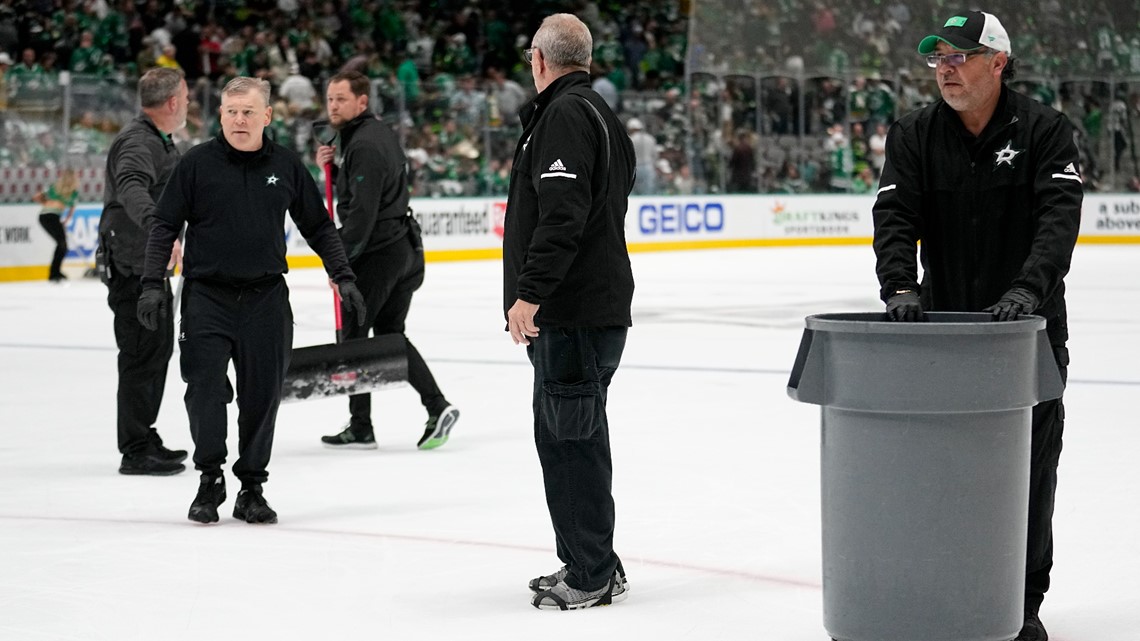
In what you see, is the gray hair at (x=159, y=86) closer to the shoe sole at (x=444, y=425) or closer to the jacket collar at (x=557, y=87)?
the shoe sole at (x=444, y=425)

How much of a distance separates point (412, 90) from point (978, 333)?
1781 cm

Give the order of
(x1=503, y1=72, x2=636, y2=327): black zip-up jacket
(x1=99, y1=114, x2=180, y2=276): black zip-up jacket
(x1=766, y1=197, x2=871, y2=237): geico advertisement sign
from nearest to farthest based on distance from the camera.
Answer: (x1=503, y1=72, x2=636, y2=327): black zip-up jacket → (x1=99, y1=114, x2=180, y2=276): black zip-up jacket → (x1=766, y1=197, x2=871, y2=237): geico advertisement sign

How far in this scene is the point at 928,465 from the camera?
3.39 m

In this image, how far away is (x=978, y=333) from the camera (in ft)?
11.0

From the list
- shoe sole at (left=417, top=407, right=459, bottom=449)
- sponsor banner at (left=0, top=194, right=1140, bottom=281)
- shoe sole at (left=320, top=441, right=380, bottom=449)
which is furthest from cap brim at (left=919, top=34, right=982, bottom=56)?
sponsor banner at (left=0, top=194, right=1140, bottom=281)

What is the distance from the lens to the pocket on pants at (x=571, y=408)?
4.00m

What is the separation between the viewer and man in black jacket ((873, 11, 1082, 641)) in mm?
3631

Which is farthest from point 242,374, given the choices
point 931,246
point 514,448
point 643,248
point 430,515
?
point 643,248

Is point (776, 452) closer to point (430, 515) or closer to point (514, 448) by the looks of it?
point (514, 448)

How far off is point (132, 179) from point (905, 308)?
3.40 meters

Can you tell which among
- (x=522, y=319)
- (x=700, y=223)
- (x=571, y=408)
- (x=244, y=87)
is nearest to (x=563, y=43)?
Result: (x=522, y=319)

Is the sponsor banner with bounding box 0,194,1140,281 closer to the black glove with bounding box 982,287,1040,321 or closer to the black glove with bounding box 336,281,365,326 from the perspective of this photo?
the black glove with bounding box 336,281,365,326

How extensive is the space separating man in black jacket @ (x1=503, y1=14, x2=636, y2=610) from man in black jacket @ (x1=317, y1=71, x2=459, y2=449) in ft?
8.17

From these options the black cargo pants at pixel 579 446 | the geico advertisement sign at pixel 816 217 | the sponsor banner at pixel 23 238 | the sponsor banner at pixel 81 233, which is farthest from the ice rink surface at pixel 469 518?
the geico advertisement sign at pixel 816 217
